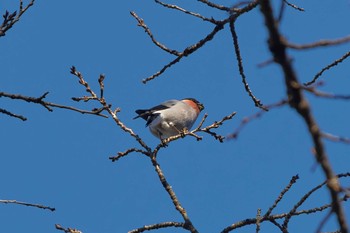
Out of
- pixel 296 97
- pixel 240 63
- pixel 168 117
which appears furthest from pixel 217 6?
pixel 168 117

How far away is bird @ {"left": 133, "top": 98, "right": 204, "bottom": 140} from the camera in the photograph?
27.7 ft

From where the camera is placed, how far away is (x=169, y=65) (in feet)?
12.1

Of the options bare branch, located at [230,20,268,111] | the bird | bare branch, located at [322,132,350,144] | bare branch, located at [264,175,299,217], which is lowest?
bare branch, located at [322,132,350,144]

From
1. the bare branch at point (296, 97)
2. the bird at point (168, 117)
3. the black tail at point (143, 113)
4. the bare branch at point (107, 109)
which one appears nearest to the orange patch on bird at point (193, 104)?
the bird at point (168, 117)

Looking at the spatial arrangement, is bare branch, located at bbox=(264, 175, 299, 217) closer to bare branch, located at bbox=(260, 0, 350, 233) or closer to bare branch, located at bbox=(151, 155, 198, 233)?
bare branch, located at bbox=(151, 155, 198, 233)

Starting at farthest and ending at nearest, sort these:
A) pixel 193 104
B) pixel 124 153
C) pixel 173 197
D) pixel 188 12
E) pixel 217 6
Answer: pixel 193 104
pixel 124 153
pixel 173 197
pixel 188 12
pixel 217 6

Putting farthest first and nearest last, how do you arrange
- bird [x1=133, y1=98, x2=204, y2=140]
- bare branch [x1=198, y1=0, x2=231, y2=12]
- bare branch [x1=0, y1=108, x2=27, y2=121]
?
bird [x1=133, y1=98, x2=204, y2=140] < bare branch [x1=198, y1=0, x2=231, y2=12] < bare branch [x1=0, y1=108, x2=27, y2=121]

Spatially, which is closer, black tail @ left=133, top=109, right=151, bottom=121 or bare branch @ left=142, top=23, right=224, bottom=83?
bare branch @ left=142, top=23, right=224, bottom=83

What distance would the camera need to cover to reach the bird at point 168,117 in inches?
332

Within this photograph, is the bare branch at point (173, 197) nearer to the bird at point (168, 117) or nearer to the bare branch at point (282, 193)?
the bare branch at point (282, 193)

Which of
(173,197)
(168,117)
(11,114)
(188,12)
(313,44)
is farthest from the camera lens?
(168,117)

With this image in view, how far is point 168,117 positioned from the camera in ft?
27.8

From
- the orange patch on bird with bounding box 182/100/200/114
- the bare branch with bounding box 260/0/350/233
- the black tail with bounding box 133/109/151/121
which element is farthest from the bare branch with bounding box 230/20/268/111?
the orange patch on bird with bounding box 182/100/200/114

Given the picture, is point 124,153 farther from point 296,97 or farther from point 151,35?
point 296,97
